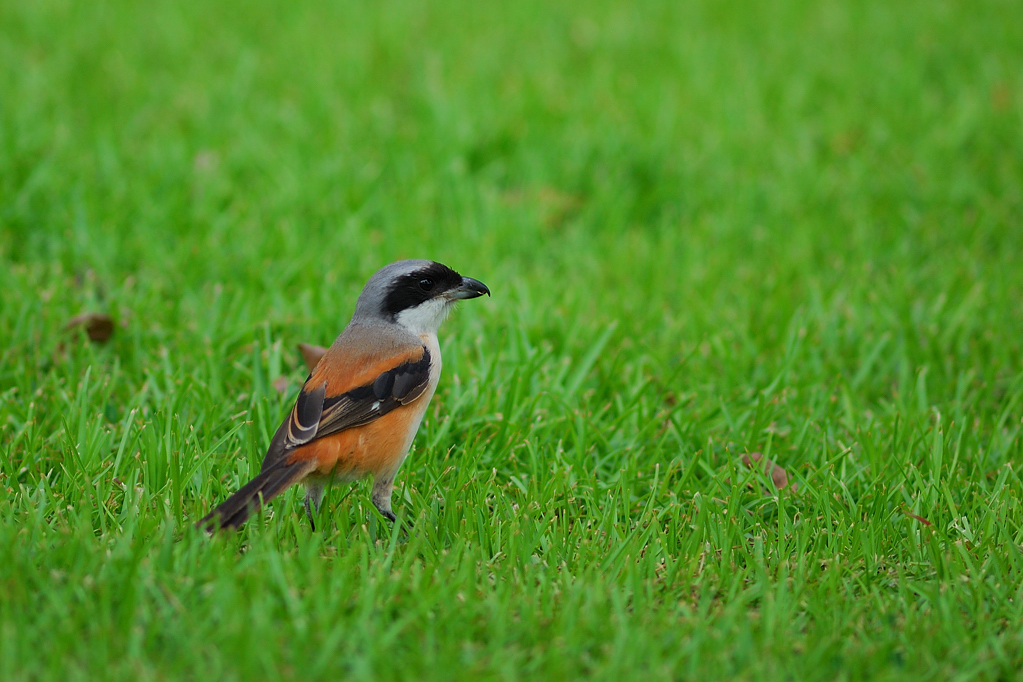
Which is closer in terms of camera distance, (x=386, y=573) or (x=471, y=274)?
(x=386, y=573)

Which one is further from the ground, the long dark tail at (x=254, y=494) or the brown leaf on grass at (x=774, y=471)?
the long dark tail at (x=254, y=494)

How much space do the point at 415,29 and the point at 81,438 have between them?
6.47m

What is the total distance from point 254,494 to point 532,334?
220cm

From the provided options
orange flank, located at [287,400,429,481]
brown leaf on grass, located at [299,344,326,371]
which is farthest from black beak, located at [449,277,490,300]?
brown leaf on grass, located at [299,344,326,371]

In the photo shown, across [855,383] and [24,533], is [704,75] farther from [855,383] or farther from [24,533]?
[24,533]

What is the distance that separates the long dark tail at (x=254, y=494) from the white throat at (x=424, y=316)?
822 mm

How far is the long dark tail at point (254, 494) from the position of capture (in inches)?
121

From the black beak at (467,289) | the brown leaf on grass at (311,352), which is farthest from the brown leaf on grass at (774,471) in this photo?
the brown leaf on grass at (311,352)

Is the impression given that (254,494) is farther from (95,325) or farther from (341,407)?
(95,325)

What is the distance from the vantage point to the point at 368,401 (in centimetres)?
354

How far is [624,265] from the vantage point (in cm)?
597

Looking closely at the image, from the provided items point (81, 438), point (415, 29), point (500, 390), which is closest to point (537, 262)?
point (500, 390)

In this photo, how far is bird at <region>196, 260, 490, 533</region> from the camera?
3371 millimetres

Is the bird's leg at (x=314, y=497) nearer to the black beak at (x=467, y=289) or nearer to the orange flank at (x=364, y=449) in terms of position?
the orange flank at (x=364, y=449)
